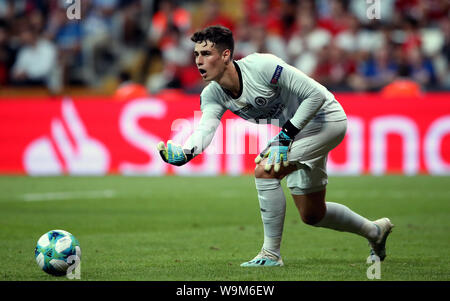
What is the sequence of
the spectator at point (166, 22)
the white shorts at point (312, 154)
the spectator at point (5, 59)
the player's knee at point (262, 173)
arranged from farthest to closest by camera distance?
the spectator at point (5, 59), the spectator at point (166, 22), the white shorts at point (312, 154), the player's knee at point (262, 173)

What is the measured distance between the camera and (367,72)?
1675cm

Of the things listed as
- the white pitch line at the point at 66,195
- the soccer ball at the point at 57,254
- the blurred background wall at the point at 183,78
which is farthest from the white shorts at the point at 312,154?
the blurred background wall at the point at 183,78

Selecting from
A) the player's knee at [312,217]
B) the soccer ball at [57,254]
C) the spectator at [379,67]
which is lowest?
the soccer ball at [57,254]

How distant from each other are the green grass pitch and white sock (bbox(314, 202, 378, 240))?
262 mm

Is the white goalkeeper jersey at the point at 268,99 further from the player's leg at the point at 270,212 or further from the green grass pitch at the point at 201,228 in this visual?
the green grass pitch at the point at 201,228

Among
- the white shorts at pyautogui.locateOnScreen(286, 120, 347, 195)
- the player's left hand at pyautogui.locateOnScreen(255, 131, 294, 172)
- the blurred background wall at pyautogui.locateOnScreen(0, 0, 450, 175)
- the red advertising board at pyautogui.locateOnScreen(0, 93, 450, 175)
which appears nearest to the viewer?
the player's left hand at pyautogui.locateOnScreen(255, 131, 294, 172)

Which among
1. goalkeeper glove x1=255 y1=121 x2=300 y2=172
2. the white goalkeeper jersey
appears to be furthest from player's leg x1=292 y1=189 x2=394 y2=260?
the white goalkeeper jersey

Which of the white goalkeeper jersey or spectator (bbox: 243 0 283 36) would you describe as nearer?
the white goalkeeper jersey

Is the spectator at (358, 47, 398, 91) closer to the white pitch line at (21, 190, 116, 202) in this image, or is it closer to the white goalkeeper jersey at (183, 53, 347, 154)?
the white pitch line at (21, 190, 116, 202)

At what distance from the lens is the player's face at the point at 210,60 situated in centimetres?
646

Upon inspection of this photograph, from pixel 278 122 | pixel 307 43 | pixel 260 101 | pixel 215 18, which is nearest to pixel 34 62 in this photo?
pixel 215 18

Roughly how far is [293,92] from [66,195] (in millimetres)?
7129

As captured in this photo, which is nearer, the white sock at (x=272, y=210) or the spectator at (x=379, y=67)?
the white sock at (x=272, y=210)

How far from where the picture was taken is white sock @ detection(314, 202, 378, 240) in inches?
267
